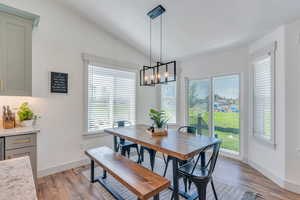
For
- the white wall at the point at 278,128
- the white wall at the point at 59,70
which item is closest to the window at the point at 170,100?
the white wall at the point at 59,70

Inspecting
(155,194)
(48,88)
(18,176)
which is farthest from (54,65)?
(155,194)

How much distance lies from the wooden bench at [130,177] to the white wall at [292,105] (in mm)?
2202

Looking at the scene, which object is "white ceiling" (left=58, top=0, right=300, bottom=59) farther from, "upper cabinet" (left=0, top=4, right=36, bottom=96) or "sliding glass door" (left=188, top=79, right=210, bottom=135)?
"upper cabinet" (left=0, top=4, right=36, bottom=96)

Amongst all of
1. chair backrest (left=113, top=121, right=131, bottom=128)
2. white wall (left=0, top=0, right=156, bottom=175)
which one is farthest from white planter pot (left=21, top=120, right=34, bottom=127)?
chair backrest (left=113, top=121, right=131, bottom=128)

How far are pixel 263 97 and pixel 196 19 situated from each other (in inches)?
81.6

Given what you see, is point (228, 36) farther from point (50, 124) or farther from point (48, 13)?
point (50, 124)

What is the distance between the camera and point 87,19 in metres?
3.36

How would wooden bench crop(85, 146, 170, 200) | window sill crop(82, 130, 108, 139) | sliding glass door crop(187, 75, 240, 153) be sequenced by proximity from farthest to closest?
sliding glass door crop(187, 75, 240, 153) → window sill crop(82, 130, 108, 139) → wooden bench crop(85, 146, 170, 200)

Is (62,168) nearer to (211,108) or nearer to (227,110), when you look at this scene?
(211,108)

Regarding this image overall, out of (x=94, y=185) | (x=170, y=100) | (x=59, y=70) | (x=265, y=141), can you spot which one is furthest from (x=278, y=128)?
(x=59, y=70)

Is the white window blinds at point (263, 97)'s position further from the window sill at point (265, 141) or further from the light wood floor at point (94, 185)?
the light wood floor at point (94, 185)

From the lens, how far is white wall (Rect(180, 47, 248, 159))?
344cm

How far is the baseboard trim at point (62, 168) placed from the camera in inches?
109

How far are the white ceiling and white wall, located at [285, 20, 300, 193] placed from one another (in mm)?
315
